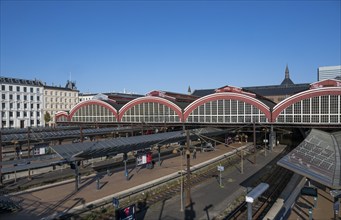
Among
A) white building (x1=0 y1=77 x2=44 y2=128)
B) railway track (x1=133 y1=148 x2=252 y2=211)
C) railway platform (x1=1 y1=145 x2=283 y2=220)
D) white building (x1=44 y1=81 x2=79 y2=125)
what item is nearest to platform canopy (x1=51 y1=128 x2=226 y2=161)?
railway platform (x1=1 y1=145 x2=283 y2=220)

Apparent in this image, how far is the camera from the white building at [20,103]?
319 feet

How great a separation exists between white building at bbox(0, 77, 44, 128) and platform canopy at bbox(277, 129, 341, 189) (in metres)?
95.1

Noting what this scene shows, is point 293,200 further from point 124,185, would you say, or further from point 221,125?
point 221,125

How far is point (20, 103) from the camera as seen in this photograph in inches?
4045

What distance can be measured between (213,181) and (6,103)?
8782 cm

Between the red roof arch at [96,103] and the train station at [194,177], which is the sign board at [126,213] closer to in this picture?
the train station at [194,177]

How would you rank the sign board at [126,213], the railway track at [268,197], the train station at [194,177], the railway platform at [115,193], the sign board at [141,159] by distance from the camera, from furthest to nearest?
1. the sign board at [141,159]
2. the railway platform at [115,193]
3. the railway track at [268,197]
4. the train station at [194,177]
5. the sign board at [126,213]

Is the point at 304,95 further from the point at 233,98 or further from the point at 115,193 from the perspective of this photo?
the point at 115,193

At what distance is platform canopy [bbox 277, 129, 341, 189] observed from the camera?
18250mm

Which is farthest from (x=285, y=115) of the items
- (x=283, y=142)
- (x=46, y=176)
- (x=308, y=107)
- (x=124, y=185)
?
(x=46, y=176)

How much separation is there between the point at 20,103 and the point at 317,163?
336ft

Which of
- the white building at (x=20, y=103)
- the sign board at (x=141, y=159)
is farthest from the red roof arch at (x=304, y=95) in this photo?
the white building at (x=20, y=103)

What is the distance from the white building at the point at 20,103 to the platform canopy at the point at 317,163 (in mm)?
95071

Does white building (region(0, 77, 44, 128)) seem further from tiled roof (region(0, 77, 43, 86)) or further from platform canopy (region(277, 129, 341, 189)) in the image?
platform canopy (region(277, 129, 341, 189))
